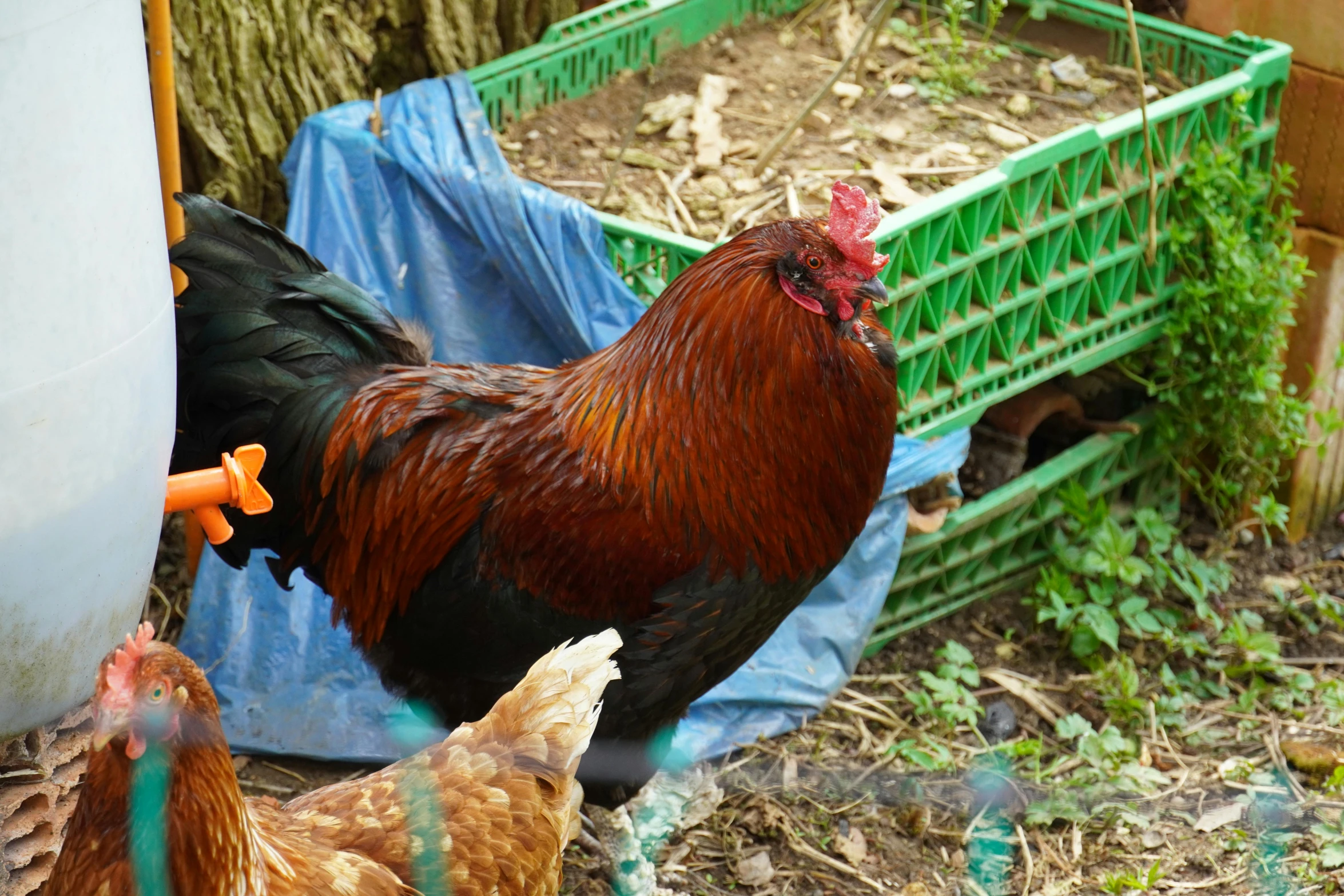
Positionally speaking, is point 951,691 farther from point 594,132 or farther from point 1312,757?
point 594,132

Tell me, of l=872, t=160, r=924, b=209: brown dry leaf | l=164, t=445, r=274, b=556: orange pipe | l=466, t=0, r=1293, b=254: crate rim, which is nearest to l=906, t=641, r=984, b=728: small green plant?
l=872, t=160, r=924, b=209: brown dry leaf

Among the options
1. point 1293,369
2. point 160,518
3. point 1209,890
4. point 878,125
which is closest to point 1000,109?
point 878,125

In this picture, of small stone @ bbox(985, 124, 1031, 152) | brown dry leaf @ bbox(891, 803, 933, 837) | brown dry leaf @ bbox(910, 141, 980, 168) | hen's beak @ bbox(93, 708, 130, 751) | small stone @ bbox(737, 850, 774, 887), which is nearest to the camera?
hen's beak @ bbox(93, 708, 130, 751)

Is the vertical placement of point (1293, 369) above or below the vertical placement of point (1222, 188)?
below

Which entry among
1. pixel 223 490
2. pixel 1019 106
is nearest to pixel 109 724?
pixel 223 490

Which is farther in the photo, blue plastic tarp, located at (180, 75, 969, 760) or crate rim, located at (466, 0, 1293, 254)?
blue plastic tarp, located at (180, 75, 969, 760)

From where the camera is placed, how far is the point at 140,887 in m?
1.88

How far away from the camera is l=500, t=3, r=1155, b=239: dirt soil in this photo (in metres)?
3.89

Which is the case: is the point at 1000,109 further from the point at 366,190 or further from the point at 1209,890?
the point at 1209,890

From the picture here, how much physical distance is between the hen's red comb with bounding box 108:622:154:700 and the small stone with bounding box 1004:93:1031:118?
10.7 ft

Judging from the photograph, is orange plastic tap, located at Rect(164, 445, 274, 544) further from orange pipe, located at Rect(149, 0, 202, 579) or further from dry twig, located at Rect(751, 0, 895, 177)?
dry twig, located at Rect(751, 0, 895, 177)

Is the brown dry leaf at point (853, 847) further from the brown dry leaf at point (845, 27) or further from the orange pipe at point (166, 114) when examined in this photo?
the brown dry leaf at point (845, 27)

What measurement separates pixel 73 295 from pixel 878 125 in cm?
285

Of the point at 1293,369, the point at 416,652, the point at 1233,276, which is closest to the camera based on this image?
the point at 416,652
